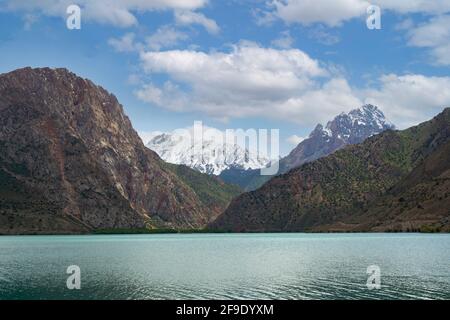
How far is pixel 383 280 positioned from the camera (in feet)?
331

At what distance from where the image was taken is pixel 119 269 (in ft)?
422

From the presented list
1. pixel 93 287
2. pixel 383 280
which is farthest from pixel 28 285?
pixel 383 280

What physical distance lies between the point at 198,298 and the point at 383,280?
35.8 meters

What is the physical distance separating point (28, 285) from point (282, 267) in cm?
5589

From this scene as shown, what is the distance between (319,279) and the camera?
4173 inches

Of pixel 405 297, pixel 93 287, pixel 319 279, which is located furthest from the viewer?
pixel 319 279

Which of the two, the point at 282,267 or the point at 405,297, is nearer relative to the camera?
the point at 405,297
